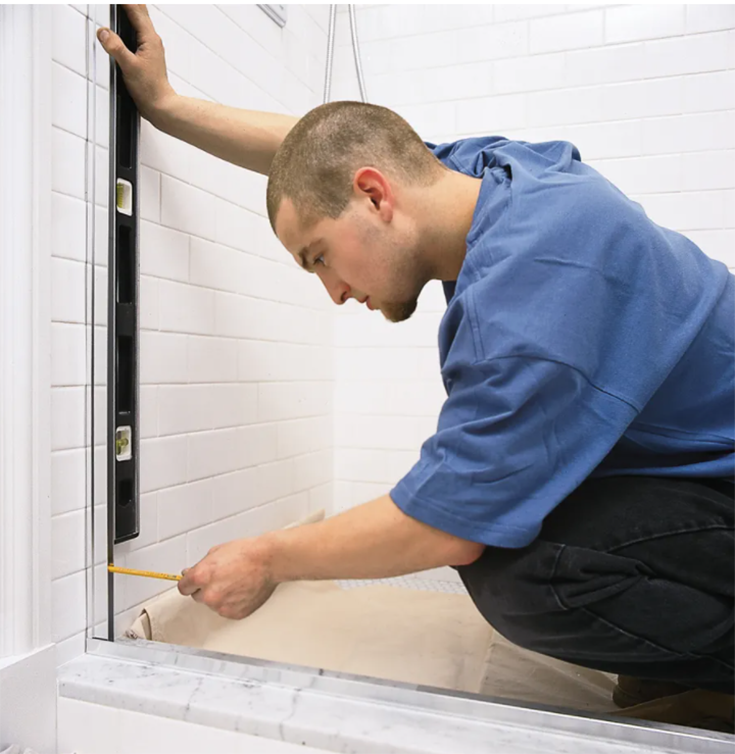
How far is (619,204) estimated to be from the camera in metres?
0.79

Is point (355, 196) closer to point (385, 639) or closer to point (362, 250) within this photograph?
point (362, 250)

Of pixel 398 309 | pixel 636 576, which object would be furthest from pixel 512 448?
pixel 398 309

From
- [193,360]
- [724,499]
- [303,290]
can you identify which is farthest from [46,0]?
[724,499]

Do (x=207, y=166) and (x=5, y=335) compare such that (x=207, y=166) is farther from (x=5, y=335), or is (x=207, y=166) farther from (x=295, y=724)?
(x=295, y=724)

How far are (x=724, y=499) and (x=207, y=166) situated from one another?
1033 mm

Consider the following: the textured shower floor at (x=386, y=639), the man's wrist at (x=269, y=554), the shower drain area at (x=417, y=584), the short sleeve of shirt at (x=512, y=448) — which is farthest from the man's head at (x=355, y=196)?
the shower drain area at (x=417, y=584)

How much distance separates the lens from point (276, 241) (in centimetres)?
158

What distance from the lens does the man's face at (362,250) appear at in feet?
2.92

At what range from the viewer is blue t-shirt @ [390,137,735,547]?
710mm

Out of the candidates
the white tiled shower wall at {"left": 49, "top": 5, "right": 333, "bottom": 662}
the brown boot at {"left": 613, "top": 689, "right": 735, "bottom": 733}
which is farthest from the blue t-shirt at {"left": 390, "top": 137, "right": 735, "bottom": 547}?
the white tiled shower wall at {"left": 49, "top": 5, "right": 333, "bottom": 662}

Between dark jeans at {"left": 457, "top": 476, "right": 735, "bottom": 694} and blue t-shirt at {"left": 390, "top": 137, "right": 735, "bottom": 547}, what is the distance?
0.24 ft

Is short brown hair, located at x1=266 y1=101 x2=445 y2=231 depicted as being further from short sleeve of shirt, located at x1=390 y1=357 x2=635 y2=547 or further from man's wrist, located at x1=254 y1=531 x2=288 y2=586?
man's wrist, located at x1=254 y1=531 x2=288 y2=586

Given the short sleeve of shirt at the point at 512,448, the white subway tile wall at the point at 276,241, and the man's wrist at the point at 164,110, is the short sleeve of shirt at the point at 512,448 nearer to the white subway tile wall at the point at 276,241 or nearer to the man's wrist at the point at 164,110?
the white subway tile wall at the point at 276,241

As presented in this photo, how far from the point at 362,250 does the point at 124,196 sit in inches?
16.7
